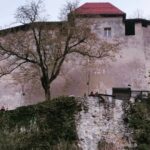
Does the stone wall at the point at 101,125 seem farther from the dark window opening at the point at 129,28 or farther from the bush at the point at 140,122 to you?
the dark window opening at the point at 129,28

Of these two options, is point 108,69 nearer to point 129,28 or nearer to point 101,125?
point 129,28

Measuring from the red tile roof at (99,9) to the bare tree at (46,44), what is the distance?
273 cm

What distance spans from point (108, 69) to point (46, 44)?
4.82 meters

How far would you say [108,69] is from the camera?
3578 centimetres

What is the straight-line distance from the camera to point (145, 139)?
26078mm

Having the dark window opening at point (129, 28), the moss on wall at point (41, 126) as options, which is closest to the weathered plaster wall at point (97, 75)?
the dark window opening at point (129, 28)

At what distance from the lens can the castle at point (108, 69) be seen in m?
35.4

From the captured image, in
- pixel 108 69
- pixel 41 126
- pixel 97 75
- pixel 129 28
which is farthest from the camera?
pixel 129 28

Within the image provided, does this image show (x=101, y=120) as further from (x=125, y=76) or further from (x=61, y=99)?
(x=125, y=76)

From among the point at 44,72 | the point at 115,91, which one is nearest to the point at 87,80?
the point at 115,91

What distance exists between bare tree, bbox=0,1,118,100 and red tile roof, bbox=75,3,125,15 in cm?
273

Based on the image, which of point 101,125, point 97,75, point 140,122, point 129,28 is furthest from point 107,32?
point 101,125

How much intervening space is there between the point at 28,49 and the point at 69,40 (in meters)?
2.36

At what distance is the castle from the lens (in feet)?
116
